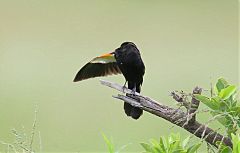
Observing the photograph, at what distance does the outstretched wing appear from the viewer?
2504 mm

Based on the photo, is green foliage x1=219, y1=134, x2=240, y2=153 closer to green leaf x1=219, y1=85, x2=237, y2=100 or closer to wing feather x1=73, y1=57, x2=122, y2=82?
green leaf x1=219, y1=85, x2=237, y2=100

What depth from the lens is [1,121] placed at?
128 inches

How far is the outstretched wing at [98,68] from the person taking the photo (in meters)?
2.50

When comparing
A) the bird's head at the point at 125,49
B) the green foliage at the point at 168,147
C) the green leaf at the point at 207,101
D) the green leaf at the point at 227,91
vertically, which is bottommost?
the green foliage at the point at 168,147

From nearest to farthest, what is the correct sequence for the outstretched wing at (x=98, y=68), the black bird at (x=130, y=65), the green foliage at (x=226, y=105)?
the green foliage at (x=226, y=105) → the black bird at (x=130, y=65) → the outstretched wing at (x=98, y=68)

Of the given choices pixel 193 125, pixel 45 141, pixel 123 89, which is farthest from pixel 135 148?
pixel 193 125

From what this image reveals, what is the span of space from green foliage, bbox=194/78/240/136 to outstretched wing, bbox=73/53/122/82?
4.61 ft

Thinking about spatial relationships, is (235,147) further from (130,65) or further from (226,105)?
(130,65)

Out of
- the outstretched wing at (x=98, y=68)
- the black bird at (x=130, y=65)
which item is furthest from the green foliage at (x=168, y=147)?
the outstretched wing at (x=98, y=68)

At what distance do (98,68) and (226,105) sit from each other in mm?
1561

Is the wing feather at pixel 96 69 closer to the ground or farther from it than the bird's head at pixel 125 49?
closer to the ground

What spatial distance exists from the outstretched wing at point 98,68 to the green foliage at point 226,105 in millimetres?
1405

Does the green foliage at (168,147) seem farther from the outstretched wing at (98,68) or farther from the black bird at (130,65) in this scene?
the outstretched wing at (98,68)

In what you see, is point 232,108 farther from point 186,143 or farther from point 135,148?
point 135,148
